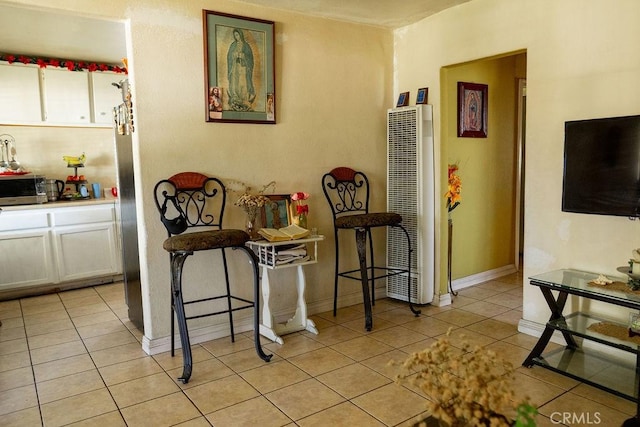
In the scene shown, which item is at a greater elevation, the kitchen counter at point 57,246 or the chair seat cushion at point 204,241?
the chair seat cushion at point 204,241

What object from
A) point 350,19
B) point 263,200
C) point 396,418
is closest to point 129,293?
point 263,200

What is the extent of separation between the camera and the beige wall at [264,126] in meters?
2.96

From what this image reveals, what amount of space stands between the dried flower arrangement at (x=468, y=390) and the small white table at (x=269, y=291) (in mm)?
1805

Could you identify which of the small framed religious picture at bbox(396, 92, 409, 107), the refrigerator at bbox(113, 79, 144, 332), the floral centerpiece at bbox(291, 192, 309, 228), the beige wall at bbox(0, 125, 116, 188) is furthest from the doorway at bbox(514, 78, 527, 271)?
the beige wall at bbox(0, 125, 116, 188)

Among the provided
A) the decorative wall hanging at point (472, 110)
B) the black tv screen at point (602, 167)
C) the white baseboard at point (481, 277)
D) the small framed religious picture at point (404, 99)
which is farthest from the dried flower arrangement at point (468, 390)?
the decorative wall hanging at point (472, 110)

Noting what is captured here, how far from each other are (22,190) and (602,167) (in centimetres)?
496

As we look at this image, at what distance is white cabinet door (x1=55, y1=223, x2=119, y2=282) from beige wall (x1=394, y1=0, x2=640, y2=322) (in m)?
3.87

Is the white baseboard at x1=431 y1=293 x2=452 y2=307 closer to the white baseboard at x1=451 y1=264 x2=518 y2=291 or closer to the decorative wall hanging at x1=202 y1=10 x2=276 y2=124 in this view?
the white baseboard at x1=451 y1=264 x2=518 y2=291

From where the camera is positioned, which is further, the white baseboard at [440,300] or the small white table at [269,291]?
the white baseboard at [440,300]

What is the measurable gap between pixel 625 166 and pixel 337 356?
A: 2.01 m

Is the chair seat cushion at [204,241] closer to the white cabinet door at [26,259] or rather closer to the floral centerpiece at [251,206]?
the floral centerpiece at [251,206]

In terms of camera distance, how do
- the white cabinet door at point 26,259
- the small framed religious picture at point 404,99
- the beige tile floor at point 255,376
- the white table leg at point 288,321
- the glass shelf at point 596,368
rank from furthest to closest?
the white cabinet door at point 26,259, the small framed religious picture at point 404,99, the white table leg at point 288,321, the glass shelf at point 596,368, the beige tile floor at point 255,376

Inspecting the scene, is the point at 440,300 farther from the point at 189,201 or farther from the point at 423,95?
the point at 189,201

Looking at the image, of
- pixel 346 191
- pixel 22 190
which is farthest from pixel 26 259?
pixel 346 191
